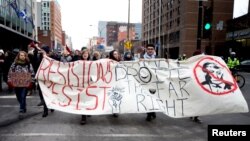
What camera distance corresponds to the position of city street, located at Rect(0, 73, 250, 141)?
6.28 meters

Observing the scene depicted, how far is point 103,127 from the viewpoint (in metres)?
7.14

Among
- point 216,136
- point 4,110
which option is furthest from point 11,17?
point 216,136

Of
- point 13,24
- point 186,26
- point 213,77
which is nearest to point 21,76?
point 213,77

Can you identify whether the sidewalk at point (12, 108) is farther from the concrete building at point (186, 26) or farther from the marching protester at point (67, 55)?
the concrete building at point (186, 26)

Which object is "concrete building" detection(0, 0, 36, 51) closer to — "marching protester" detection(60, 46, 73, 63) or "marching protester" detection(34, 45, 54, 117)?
"marching protester" detection(60, 46, 73, 63)

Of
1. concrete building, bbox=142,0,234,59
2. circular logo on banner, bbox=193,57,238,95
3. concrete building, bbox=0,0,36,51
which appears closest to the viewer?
circular logo on banner, bbox=193,57,238,95

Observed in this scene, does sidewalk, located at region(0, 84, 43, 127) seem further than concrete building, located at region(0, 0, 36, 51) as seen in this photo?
No

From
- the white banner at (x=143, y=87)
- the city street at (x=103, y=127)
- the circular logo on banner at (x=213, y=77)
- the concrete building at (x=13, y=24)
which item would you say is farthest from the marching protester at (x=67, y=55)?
the concrete building at (x=13, y=24)

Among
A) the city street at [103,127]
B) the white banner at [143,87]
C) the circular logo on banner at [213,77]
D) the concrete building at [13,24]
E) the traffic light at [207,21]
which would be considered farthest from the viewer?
the concrete building at [13,24]

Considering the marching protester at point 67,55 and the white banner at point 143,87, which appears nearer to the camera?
the white banner at point 143,87

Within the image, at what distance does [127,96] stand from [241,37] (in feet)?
149

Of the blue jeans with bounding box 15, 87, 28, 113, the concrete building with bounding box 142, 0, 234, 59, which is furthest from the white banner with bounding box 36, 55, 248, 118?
the concrete building with bounding box 142, 0, 234, 59

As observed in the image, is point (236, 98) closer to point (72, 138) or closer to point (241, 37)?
point (72, 138)

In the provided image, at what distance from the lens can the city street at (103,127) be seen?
6.28m
